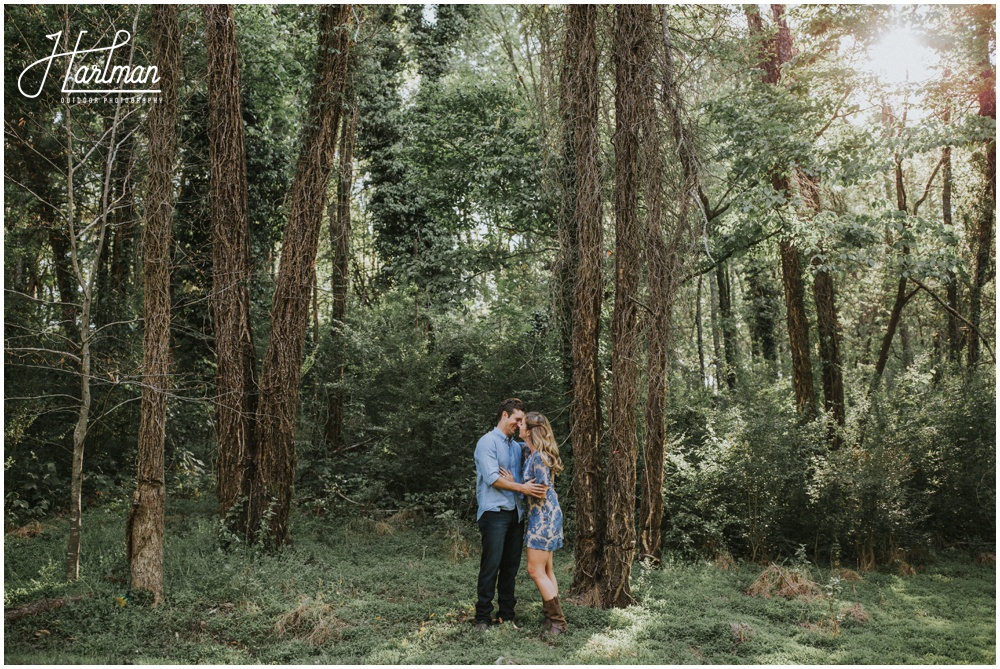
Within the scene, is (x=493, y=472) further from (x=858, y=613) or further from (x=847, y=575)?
(x=847, y=575)

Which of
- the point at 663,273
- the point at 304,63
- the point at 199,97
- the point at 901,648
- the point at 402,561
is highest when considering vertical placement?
the point at 304,63

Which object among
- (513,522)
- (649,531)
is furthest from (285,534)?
(649,531)

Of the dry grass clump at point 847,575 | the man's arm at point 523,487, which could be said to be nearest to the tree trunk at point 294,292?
the man's arm at point 523,487

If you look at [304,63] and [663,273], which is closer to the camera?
[663,273]

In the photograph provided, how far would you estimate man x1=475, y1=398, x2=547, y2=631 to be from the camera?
5.75m

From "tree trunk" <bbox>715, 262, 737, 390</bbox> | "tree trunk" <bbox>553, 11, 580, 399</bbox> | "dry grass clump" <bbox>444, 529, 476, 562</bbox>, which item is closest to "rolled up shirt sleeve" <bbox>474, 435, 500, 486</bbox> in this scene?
"tree trunk" <bbox>553, 11, 580, 399</bbox>

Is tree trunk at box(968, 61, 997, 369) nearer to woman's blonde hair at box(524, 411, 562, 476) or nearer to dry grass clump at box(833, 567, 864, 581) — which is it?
dry grass clump at box(833, 567, 864, 581)

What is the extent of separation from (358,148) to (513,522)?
11.6 meters

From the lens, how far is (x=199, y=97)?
10.5 m

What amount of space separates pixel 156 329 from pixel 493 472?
3.36 m

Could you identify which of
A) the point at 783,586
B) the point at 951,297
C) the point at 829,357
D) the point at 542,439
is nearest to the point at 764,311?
the point at 951,297

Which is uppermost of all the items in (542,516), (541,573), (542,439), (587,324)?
(587,324)

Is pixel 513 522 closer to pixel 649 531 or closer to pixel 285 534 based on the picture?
pixel 649 531

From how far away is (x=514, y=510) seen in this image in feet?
19.2
